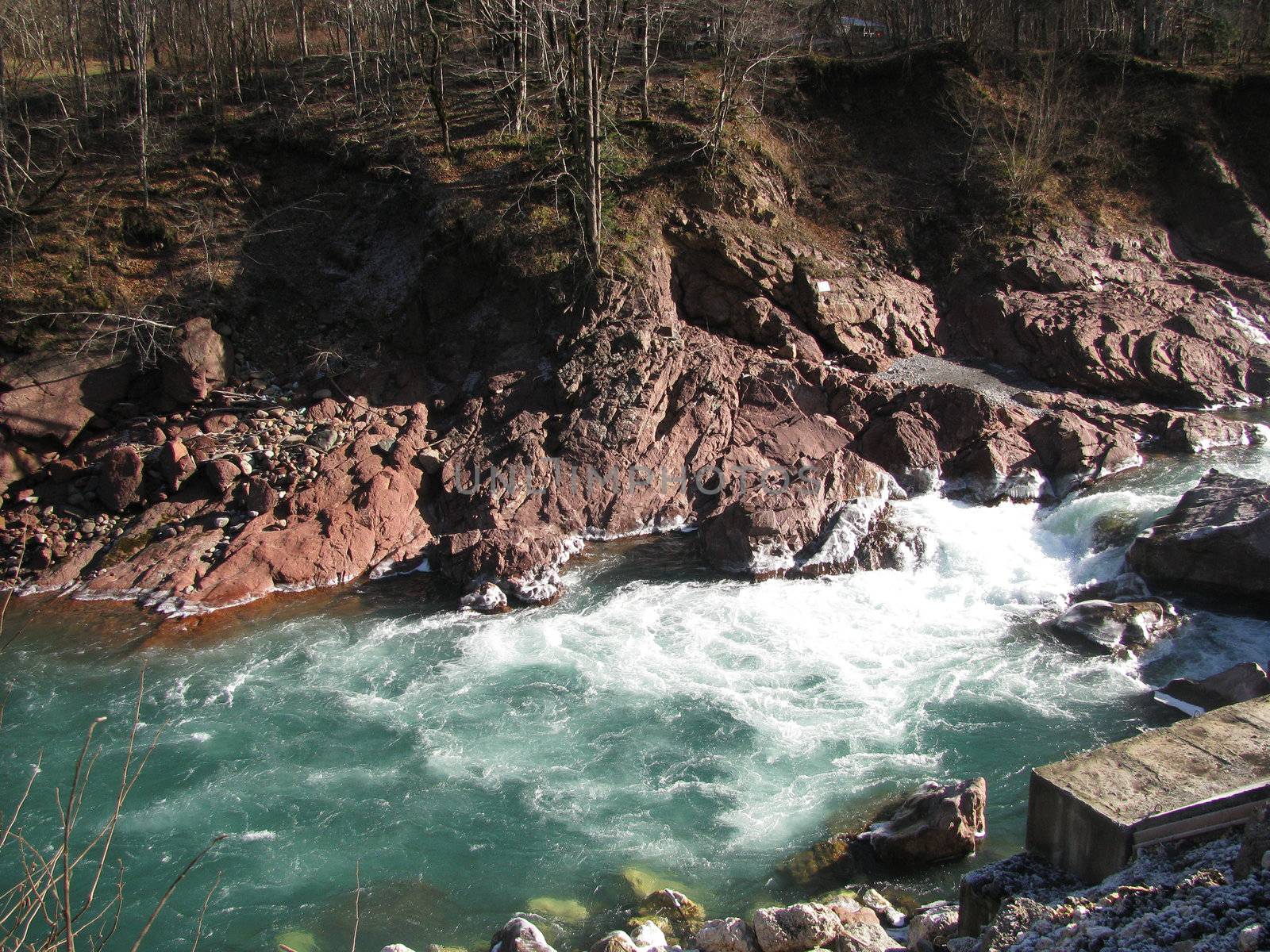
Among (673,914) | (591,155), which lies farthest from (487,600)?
(591,155)

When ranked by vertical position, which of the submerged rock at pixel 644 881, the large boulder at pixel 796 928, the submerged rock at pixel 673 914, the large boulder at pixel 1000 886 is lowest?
the submerged rock at pixel 644 881

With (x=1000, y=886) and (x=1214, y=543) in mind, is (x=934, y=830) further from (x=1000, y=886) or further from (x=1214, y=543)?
(x=1214, y=543)

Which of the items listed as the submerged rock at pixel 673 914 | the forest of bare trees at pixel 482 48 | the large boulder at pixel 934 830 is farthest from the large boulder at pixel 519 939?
the forest of bare trees at pixel 482 48

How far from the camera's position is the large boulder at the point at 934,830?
7180mm

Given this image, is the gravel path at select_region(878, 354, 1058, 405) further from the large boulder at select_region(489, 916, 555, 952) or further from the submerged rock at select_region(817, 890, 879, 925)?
the large boulder at select_region(489, 916, 555, 952)

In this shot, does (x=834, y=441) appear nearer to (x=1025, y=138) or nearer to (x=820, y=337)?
(x=820, y=337)

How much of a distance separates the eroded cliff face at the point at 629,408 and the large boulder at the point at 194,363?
0.17 feet

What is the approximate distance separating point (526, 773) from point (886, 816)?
10.6ft

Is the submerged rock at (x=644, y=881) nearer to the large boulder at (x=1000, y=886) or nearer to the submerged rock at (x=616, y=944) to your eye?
the submerged rock at (x=616, y=944)

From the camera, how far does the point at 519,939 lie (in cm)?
637

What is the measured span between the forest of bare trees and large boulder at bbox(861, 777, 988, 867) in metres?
11.3

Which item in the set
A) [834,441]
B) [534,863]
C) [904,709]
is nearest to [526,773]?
[534,863]

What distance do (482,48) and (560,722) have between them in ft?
58.0

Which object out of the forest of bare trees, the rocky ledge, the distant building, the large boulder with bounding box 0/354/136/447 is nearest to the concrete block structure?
the rocky ledge
